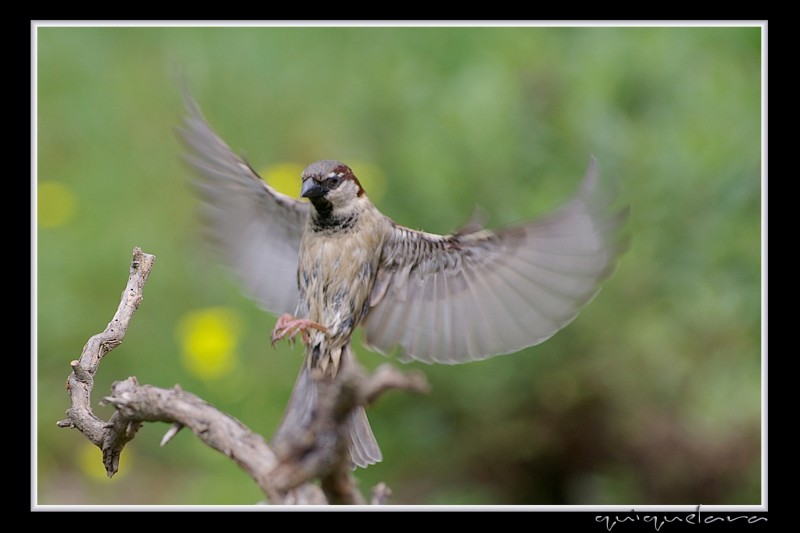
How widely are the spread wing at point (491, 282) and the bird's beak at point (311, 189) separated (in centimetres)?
35

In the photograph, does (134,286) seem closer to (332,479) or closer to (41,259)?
(332,479)

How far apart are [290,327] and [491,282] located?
2.55 ft

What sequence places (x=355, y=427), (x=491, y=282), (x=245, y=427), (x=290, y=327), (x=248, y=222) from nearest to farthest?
(x=245, y=427)
(x=290, y=327)
(x=355, y=427)
(x=491, y=282)
(x=248, y=222)

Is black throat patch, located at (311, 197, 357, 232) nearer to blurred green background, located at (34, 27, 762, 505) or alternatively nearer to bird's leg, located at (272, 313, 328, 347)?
bird's leg, located at (272, 313, 328, 347)

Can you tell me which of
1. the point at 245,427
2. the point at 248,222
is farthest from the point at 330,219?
the point at 245,427

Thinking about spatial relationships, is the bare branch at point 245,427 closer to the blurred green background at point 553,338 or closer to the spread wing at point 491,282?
the spread wing at point 491,282

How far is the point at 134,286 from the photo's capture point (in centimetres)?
243

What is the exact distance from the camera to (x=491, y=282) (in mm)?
3299

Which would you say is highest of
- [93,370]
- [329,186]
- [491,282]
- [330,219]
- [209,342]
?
[329,186]

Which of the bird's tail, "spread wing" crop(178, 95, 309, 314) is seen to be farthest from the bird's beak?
the bird's tail

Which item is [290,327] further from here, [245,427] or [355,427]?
[245,427]

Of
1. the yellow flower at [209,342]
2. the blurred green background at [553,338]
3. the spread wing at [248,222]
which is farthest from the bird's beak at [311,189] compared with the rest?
the yellow flower at [209,342]

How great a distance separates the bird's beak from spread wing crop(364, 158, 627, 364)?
0.35 m

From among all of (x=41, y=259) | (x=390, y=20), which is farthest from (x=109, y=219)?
(x=390, y=20)
